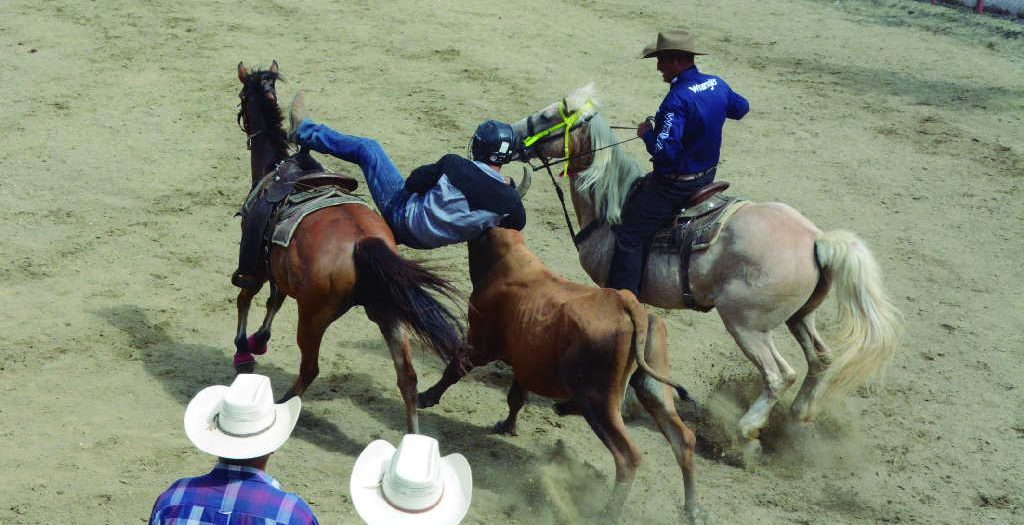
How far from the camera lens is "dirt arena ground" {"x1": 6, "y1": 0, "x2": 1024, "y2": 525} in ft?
20.3

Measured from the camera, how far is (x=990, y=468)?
6.59 metres

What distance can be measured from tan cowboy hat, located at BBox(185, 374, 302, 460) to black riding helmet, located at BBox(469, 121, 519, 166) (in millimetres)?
2966

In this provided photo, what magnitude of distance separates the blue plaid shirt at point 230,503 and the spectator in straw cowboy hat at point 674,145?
12.1 ft

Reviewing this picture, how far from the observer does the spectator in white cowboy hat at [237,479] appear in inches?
132

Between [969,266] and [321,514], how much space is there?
6679 millimetres

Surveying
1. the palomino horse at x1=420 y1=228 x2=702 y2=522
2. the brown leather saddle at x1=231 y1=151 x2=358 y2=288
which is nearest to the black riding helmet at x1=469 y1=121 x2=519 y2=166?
the palomino horse at x1=420 y1=228 x2=702 y2=522

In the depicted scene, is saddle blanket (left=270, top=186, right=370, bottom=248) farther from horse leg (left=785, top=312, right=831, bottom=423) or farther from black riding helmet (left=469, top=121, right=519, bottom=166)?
horse leg (left=785, top=312, right=831, bottom=423)

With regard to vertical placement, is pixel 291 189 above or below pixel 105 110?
above

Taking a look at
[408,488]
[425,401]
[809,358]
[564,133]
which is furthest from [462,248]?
[408,488]

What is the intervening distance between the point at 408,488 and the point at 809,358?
440 cm

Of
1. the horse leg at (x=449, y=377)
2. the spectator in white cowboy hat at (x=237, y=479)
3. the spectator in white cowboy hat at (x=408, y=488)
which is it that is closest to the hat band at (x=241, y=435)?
the spectator in white cowboy hat at (x=237, y=479)

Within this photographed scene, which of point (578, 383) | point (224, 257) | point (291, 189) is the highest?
point (291, 189)

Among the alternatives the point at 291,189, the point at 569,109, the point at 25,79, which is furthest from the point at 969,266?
the point at 25,79

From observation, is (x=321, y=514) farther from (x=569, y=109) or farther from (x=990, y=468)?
(x=990, y=468)
